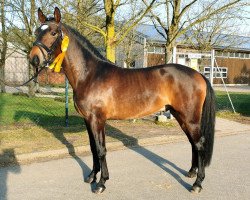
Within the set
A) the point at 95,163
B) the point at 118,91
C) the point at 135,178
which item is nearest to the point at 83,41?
the point at 118,91

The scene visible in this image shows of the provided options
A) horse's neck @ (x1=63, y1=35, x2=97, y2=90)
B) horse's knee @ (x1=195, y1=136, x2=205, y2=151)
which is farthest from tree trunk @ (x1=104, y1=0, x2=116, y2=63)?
horse's knee @ (x1=195, y1=136, x2=205, y2=151)

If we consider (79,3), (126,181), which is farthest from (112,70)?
(79,3)

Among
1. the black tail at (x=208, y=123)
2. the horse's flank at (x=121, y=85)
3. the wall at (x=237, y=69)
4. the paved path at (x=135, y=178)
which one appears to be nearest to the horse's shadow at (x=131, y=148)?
the paved path at (x=135, y=178)

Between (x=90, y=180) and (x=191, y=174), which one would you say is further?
(x=191, y=174)

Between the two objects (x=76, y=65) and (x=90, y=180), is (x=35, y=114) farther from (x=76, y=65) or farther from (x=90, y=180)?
(x=76, y=65)

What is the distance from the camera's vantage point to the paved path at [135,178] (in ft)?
13.3

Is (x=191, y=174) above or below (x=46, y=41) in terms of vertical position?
below

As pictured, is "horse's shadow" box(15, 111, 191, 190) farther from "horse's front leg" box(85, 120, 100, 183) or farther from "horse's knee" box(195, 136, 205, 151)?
"horse's knee" box(195, 136, 205, 151)

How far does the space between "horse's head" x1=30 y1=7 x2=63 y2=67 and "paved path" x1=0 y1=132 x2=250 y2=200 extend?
1.75 meters

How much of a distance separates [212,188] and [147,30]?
27.2 metres

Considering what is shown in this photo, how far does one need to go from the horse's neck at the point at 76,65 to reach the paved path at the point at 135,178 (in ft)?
4.92

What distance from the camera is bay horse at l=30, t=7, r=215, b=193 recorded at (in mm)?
4098

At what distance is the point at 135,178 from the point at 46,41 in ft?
8.01

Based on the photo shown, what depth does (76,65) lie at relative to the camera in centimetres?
426
